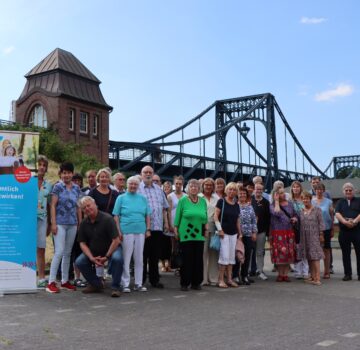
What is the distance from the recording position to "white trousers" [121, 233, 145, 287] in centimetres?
798

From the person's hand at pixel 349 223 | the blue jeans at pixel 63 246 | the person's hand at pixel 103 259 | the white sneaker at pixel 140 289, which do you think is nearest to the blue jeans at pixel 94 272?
the person's hand at pixel 103 259

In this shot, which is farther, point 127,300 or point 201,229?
point 201,229

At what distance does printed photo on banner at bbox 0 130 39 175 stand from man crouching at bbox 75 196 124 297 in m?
0.95

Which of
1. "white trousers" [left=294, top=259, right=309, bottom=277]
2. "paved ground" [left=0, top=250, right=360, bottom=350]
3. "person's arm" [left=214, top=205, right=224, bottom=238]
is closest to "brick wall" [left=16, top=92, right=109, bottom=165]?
"white trousers" [left=294, top=259, right=309, bottom=277]

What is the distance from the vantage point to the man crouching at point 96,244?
25.0 ft

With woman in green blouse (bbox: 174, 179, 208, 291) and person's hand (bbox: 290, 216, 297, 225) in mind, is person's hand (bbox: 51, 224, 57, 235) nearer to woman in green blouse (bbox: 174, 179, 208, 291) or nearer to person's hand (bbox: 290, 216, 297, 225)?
woman in green blouse (bbox: 174, 179, 208, 291)

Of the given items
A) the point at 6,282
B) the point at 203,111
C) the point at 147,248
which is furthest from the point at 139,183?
the point at 203,111

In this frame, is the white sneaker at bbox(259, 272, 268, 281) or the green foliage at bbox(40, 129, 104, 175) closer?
the white sneaker at bbox(259, 272, 268, 281)

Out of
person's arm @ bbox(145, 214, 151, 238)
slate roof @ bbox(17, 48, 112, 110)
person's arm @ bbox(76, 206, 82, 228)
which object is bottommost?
person's arm @ bbox(145, 214, 151, 238)

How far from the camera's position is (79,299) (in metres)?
7.18

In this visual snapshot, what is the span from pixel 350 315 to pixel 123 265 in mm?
3207

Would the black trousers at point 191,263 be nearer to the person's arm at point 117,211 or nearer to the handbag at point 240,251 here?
the handbag at point 240,251

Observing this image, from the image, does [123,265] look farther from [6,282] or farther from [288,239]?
[288,239]

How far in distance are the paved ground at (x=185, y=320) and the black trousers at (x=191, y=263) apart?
0.69 ft
